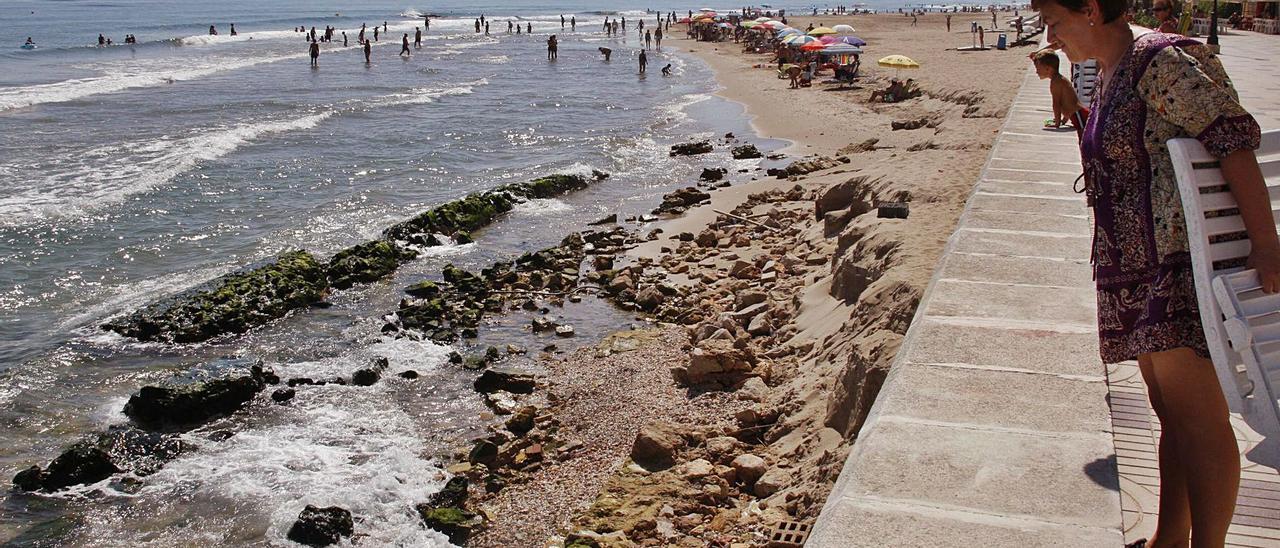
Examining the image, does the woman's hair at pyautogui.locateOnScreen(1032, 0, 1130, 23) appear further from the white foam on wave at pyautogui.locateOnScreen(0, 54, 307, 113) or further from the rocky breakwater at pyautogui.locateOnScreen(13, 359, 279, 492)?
the white foam on wave at pyautogui.locateOnScreen(0, 54, 307, 113)

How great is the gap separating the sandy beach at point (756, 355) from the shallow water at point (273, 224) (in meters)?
1.27

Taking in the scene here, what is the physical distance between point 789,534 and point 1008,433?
1.81m

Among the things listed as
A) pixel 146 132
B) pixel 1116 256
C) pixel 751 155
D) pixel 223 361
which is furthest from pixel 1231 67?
pixel 146 132

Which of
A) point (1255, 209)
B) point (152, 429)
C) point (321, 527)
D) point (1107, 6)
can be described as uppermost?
point (1107, 6)

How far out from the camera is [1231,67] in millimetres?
21734

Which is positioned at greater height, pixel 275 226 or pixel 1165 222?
pixel 1165 222

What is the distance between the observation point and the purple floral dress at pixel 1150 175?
2809 mm

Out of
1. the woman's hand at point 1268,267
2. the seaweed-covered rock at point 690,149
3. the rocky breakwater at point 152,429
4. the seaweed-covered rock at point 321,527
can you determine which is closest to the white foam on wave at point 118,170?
the rocky breakwater at point 152,429

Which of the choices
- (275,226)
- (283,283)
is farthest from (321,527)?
(275,226)

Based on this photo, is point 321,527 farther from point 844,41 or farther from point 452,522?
point 844,41

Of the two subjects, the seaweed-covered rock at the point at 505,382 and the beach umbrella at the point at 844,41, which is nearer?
the seaweed-covered rock at the point at 505,382

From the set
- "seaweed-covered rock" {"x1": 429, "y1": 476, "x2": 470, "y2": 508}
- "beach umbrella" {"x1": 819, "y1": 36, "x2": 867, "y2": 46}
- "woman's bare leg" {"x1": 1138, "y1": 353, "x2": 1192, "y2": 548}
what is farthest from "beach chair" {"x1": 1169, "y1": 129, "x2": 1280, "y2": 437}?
"beach umbrella" {"x1": 819, "y1": 36, "x2": 867, "y2": 46}

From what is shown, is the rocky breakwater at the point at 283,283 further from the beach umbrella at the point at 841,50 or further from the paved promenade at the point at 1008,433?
the beach umbrella at the point at 841,50

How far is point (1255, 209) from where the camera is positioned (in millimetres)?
2814
